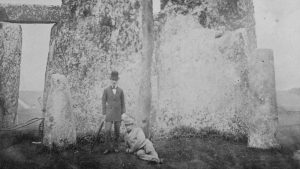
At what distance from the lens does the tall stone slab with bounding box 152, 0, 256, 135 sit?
279 inches

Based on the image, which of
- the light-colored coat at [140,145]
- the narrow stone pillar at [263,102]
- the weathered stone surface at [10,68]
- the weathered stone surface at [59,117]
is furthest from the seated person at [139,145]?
the weathered stone surface at [10,68]

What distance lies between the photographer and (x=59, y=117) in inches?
234

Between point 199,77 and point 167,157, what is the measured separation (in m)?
2.42

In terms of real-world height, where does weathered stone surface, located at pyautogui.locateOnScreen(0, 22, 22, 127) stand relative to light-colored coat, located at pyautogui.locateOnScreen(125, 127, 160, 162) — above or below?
above

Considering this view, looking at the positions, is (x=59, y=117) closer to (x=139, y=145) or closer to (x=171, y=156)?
(x=139, y=145)

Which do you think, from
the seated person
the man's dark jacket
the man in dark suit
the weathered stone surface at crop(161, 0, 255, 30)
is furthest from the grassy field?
the weathered stone surface at crop(161, 0, 255, 30)

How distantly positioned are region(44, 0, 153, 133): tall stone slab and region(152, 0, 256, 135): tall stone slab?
38 cm

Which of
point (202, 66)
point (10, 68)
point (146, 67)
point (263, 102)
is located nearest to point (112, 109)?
point (146, 67)

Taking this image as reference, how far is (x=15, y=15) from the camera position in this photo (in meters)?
9.23

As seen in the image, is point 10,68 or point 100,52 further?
point 10,68

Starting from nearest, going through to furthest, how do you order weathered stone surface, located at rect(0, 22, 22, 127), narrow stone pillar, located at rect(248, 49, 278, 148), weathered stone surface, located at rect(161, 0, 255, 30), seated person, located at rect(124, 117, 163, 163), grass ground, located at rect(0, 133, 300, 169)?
1. grass ground, located at rect(0, 133, 300, 169)
2. seated person, located at rect(124, 117, 163, 163)
3. narrow stone pillar, located at rect(248, 49, 278, 148)
4. weathered stone surface, located at rect(161, 0, 255, 30)
5. weathered stone surface, located at rect(0, 22, 22, 127)

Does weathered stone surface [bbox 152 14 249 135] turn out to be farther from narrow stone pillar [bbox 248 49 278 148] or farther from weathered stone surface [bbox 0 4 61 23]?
weathered stone surface [bbox 0 4 61 23]

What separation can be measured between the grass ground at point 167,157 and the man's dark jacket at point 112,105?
0.67 meters

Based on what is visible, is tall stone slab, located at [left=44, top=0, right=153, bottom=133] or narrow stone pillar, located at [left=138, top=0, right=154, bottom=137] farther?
tall stone slab, located at [left=44, top=0, right=153, bottom=133]
